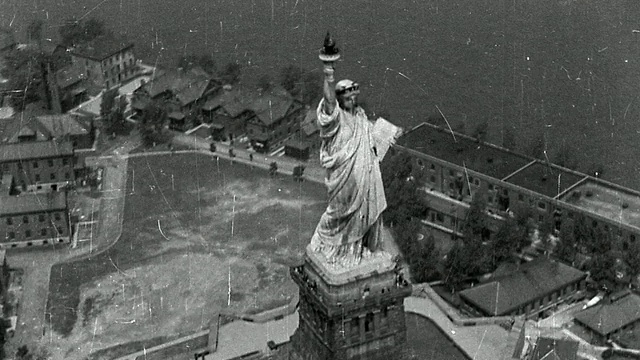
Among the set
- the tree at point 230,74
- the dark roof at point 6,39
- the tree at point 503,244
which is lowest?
the dark roof at point 6,39

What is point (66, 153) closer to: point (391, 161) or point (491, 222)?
point (391, 161)

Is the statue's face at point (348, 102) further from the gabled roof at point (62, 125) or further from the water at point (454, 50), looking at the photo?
the gabled roof at point (62, 125)

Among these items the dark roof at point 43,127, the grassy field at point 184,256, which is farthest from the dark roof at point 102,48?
the grassy field at point 184,256

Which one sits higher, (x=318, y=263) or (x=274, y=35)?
(x=318, y=263)

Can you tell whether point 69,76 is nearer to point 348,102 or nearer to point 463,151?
point 463,151

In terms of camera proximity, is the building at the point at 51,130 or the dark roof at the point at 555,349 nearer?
the dark roof at the point at 555,349

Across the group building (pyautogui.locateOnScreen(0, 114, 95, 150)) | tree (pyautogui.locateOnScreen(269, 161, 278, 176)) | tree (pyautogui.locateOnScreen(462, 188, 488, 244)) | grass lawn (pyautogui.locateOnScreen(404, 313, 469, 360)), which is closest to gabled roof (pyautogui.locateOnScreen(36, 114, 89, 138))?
building (pyautogui.locateOnScreen(0, 114, 95, 150))

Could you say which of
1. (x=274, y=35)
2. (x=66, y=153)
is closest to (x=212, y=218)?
(x=66, y=153)
